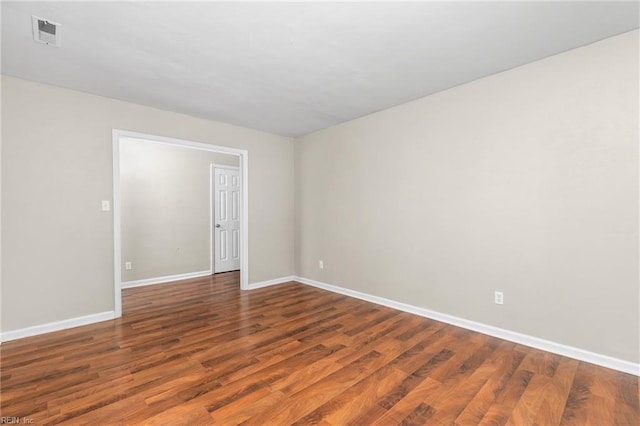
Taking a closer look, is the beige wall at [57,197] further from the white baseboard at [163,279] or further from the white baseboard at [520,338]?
the white baseboard at [520,338]

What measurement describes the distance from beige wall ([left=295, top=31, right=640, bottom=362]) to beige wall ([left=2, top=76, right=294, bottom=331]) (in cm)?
311

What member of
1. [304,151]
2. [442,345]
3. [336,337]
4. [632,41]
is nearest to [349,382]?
[336,337]

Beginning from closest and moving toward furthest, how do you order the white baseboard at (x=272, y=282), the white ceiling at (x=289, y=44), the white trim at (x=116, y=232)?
the white ceiling at (x=289, y=44), the white trim at (x=116, y=232), the white baseboard at (x=272, y=282)

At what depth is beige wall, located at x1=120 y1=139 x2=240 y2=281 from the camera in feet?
15.8

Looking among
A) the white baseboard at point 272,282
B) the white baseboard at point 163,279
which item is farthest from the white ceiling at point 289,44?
the white baseboard at point 163,279

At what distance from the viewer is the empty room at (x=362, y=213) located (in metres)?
1.90

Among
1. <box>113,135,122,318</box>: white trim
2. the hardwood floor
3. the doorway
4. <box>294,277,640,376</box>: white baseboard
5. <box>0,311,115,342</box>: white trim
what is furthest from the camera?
the doorway

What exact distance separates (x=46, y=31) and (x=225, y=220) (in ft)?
13.4

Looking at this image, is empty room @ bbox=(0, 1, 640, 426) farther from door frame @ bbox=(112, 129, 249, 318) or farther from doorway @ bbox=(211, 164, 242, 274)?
doorway @ bbox=(211, 164, 242, 274)

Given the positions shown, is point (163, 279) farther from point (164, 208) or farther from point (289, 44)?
point (289, 44)

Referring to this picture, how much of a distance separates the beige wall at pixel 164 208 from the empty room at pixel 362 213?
0.95 m

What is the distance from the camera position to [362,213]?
4.04 m

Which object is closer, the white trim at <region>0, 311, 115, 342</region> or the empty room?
the empty room

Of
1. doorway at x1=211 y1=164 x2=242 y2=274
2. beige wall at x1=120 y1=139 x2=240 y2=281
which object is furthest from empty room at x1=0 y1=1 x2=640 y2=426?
doorway at x1=211 y1=164 x2=242 y2=274
